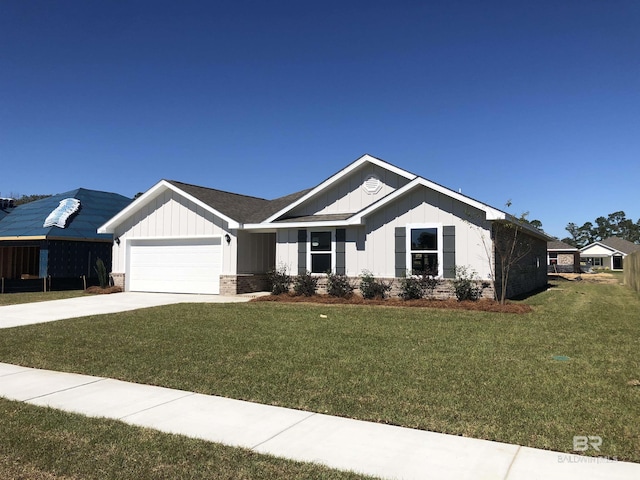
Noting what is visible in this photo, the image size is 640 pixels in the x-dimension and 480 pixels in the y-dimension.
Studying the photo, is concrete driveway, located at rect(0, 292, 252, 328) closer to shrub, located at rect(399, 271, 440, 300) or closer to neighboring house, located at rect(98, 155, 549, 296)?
neighboring house, located at rect(98, 155, 549, 296)

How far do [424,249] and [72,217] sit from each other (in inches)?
782

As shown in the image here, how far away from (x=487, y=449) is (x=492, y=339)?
5.24m

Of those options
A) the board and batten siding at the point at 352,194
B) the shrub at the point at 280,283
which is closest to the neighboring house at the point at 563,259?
the board and batten siding at the point at 352,194

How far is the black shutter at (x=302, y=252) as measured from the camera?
18.2 m

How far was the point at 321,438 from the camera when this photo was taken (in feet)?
14.8

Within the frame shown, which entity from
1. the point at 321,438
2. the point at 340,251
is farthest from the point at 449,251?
A: the point at 321,438

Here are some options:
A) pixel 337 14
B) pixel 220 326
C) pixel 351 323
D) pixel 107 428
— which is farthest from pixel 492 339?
pixel 337 14

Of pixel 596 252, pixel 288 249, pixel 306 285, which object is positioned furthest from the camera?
pixel 596 252

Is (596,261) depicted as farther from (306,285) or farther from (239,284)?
(239,284)

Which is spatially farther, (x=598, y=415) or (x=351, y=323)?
(x=351, y=323)

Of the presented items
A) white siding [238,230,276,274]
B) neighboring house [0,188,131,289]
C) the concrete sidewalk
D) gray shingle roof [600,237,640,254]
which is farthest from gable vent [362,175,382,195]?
gray shingle roof [600,237,640,254]

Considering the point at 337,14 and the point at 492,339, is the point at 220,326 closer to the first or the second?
the point at 492,339

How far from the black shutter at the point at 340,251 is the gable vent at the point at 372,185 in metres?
1.97

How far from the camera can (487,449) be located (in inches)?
165
